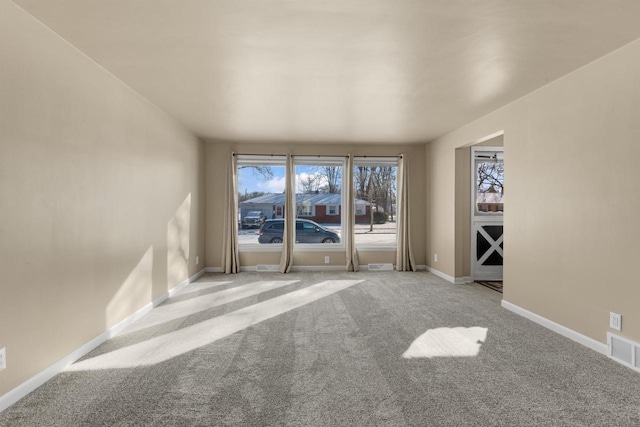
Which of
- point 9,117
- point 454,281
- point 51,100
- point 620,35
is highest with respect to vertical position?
point 620,35

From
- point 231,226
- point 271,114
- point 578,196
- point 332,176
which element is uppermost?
point 271,114

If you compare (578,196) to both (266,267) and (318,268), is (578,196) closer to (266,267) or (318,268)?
(318,268)

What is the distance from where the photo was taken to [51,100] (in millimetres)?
2363

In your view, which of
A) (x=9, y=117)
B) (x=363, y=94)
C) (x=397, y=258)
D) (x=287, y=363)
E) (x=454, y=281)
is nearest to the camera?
(x=9, y=117)

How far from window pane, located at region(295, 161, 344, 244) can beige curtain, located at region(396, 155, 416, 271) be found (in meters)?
1.15

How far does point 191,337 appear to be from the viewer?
3121mm

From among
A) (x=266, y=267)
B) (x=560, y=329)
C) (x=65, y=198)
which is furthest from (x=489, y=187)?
(x=65, y=198)

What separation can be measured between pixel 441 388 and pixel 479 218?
12.8 feet

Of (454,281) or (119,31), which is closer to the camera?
(119,31)

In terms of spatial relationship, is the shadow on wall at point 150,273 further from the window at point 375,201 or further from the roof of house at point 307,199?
the window at point 375,201

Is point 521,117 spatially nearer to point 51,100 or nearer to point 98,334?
point 51,100

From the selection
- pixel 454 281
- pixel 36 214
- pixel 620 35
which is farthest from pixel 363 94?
pixel 454 281

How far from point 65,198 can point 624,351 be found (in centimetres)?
439

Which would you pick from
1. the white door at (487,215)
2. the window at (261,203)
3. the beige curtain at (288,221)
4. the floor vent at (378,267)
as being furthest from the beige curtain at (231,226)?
the white door at (487,215)
